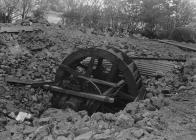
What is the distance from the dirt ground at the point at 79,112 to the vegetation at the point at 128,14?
345 cm

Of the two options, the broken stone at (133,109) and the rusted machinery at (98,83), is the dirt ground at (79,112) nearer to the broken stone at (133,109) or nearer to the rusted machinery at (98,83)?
the broken stone at (133,109)

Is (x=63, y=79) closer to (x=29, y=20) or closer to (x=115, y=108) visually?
(x=115, y=108)

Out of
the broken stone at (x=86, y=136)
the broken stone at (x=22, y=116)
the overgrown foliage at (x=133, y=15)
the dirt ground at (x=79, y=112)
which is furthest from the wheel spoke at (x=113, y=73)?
the overgrown foliage at (x=133, y=15)

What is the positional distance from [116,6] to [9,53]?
7.94 m

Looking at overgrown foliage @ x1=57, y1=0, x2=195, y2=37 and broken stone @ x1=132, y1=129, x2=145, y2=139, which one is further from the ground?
overgrown foliage @ x1=57, y1=0, x2=195, y2=37

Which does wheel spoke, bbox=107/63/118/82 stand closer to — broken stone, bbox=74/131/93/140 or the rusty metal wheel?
the rusty metal wheel

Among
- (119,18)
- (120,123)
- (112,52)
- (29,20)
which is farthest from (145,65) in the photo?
(119,18)

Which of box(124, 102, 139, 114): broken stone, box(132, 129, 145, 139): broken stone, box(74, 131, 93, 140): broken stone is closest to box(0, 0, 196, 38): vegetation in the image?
box(124, 102, 139, 114): broken stone

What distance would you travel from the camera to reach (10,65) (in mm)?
8703

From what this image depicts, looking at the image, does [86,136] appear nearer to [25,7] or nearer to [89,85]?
[89,85]

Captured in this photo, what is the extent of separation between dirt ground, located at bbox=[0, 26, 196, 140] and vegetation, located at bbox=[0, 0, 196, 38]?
3.45 m

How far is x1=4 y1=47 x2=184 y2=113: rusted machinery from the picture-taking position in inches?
288

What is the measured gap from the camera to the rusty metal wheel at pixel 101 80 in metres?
7.32

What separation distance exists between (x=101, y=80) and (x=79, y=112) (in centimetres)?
109
